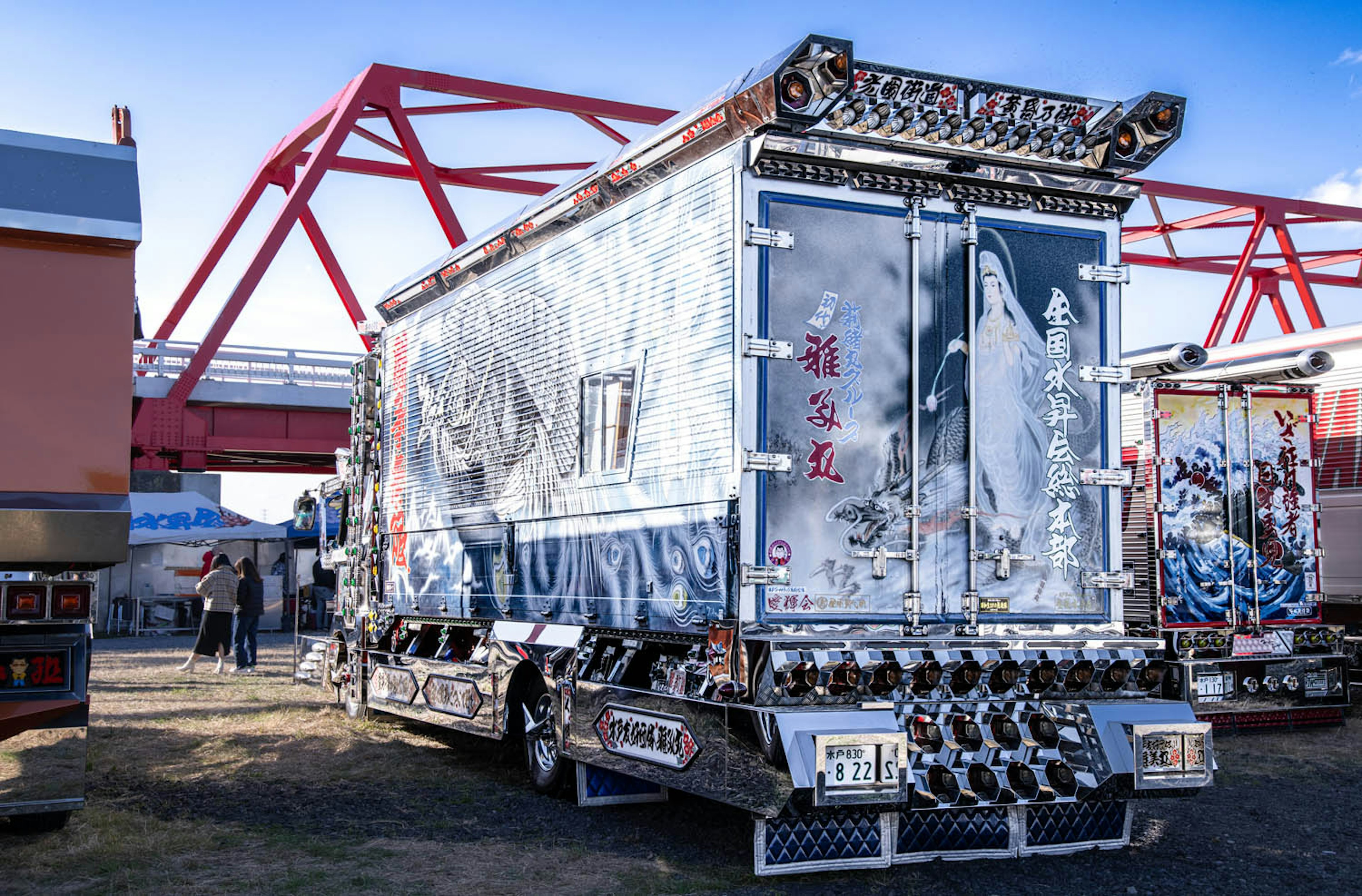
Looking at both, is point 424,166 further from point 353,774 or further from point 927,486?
point 927,486

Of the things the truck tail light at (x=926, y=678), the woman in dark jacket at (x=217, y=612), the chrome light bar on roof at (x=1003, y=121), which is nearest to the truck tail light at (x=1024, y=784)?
the truck tail light at (x=926, y=678)

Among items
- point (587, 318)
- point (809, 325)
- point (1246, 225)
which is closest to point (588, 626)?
point (587, 318)

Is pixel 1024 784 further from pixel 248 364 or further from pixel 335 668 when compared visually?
pixel 248 364

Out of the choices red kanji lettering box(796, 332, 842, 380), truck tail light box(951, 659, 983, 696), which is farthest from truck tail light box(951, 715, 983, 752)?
red kanji lettering box(796, 332, 842, 380)

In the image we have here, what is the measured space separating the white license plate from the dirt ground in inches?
25.1

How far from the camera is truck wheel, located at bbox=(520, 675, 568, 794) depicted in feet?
25.7

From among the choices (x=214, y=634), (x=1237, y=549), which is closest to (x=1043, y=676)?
(x=1237, y=549)

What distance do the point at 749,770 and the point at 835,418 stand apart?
1649 millimetres

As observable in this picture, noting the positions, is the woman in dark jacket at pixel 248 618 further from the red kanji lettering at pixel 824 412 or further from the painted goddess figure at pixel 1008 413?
the painted goddess figure at pixel 1008 413

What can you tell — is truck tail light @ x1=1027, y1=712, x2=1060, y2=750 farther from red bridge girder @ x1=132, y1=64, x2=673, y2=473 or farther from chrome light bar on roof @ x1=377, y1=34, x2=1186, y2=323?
red bridge girder @ x1=132, y1=64, x2=673, y2=473

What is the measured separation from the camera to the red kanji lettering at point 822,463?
19.9 ft

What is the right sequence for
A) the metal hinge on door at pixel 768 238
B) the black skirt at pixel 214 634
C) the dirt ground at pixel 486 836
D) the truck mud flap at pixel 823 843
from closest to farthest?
the truck mud flap at pixel 823 843 → the dirt ground at pixel 486 836 → the metal hinge on door at pixel 768 238 → the black skirt at pixel 214 634

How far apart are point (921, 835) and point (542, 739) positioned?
3007 mm

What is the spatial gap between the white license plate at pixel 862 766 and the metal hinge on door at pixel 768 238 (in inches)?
89.2
